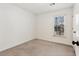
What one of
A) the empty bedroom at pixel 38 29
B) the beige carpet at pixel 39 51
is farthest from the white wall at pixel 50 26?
the beige carpet at pixel 39 51

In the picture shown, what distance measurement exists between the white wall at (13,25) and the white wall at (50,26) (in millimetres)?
966

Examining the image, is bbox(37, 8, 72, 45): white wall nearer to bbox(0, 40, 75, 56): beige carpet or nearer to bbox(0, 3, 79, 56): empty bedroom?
bbox(0, 3, 79, 56): empty bedroom

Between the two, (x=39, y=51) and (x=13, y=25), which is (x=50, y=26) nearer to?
(x=39, y=51)

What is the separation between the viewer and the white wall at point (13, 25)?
299 centimetres

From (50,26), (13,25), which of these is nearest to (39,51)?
(13,25)

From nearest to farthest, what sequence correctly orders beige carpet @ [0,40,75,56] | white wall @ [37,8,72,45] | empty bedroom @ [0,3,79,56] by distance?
1. beige carpet @ [0,40,75,56]
2. empty bedroom @ [0,3,79,56]
3. white wall @ [37,8,72,45]

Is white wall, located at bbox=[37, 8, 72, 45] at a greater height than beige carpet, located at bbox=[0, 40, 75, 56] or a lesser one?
greater

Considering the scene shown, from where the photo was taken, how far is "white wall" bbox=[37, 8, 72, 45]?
13.0 ft

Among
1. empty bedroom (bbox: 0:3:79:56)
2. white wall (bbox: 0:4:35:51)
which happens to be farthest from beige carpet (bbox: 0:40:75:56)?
white wall (bbox: 0:4:35:51)

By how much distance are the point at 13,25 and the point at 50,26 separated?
92.6 inches

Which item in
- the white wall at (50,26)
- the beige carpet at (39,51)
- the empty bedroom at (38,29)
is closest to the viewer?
the beige carpet at (39,51)

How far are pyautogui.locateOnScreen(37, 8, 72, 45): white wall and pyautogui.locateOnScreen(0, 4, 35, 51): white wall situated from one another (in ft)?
3.17

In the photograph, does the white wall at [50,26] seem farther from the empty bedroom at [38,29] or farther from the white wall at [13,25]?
the white wall at [13,25]

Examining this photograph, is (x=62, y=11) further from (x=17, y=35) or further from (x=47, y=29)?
(x=17, y=35)
